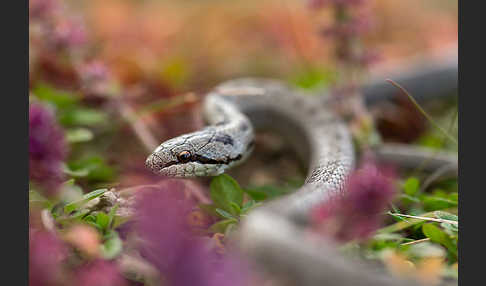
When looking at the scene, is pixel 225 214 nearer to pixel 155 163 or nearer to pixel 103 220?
pixel 103 220

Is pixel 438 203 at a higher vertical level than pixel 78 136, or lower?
lower

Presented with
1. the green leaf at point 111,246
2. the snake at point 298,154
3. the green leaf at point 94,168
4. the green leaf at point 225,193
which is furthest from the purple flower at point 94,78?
the green leaf at point 111,246

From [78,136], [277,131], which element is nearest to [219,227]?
[78,136]

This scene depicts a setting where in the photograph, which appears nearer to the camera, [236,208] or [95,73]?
[236,208]

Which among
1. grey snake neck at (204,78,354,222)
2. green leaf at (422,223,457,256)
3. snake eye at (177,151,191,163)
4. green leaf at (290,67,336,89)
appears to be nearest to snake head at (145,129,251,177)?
snake eye at (177,151,191,163)

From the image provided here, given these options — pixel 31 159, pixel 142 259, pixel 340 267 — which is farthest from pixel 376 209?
pixel 31 159

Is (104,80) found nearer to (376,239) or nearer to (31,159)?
(31,159)
